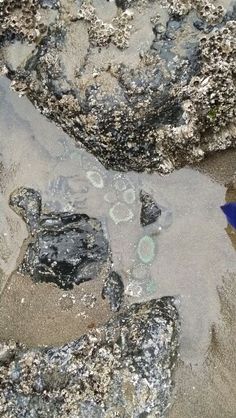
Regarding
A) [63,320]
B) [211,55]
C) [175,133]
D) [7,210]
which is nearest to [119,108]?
[175,133]

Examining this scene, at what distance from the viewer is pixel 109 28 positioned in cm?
402

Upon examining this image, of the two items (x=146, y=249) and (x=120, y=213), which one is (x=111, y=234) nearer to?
(x=120, y=213)

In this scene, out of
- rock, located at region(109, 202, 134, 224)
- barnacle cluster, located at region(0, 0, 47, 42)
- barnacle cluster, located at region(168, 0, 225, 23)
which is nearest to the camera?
barnacle cluster, located at region(168, 0, 225, 23)

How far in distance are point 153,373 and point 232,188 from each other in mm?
1614

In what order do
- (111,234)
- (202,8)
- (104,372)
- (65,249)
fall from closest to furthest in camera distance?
(202,8) → (104,372) → (65,249) → (111,234)

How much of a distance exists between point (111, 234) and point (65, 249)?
0.41 metres

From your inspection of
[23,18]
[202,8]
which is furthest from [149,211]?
[23,18]

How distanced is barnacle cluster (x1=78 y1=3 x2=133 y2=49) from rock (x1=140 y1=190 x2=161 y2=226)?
1268 millimetres

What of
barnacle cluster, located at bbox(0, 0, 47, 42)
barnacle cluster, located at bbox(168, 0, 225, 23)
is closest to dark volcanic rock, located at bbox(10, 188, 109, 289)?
barnacle cluster, located at bbox(0, 0, 47, 42)

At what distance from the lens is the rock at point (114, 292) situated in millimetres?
4578

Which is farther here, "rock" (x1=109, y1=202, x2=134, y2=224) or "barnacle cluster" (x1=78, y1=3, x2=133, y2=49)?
"rock" (x1=109, y1=202, x2=134, y2=224)

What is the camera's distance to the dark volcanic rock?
457 cm

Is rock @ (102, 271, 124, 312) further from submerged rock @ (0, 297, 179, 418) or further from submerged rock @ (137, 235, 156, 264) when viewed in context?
submerged rock @ (137, 235, 156, 264)

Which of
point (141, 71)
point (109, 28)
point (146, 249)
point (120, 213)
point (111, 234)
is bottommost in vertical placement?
point (146, 249)
